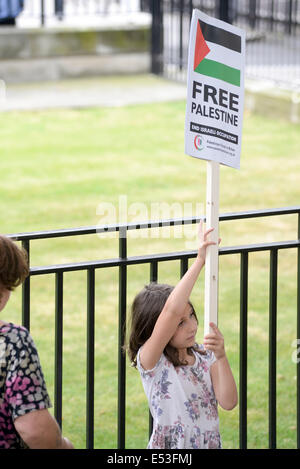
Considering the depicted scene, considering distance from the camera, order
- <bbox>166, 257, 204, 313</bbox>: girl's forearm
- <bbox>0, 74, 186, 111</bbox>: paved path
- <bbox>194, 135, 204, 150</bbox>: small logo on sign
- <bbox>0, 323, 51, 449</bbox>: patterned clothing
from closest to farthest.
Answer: <bbox>0, 323, 51, 449</bbox>: patterned clothing, <bbox>166, 257, 204, 313</bbox>: girl's forearm, <bbox>194, 135, 204, 150</bbox>: small logo on sign, <bbox>0, 74, 186, 111</bbox>: paved path

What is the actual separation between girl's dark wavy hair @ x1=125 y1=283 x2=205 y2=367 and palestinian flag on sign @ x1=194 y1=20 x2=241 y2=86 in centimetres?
75

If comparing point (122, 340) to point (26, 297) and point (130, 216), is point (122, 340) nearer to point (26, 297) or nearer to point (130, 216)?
point (26, 297)

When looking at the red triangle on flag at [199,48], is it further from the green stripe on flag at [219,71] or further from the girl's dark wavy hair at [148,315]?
the girl's dark wavy hair at [148,315]

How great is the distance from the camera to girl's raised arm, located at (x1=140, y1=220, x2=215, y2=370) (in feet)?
11.2

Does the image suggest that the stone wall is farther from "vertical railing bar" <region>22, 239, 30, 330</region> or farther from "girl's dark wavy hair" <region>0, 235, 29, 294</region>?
"girl's dark wavy hair" <region>0, 235, 29, 294</region>

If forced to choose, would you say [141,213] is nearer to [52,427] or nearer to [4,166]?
[4,166]

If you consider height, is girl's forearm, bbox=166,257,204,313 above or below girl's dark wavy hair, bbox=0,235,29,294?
below

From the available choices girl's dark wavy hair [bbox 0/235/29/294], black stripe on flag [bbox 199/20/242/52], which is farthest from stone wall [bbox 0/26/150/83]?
girl's dark wavy hair [bbox 0/235/29/294]

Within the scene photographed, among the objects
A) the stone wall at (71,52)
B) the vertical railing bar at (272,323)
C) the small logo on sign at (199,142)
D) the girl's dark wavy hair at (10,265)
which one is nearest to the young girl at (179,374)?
the small logo on sign at (199,142)

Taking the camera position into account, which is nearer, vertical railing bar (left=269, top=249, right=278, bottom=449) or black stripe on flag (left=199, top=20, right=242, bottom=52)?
black stripe on flag (left=199, top=20, right=242, bottom=52)

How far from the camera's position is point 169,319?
11.2ft

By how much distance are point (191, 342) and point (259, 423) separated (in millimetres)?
2049

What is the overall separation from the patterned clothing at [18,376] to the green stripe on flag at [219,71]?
1.13 metres
